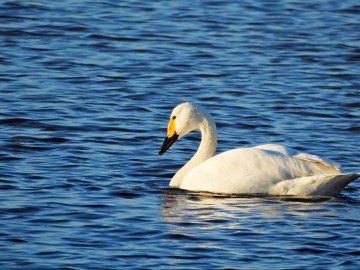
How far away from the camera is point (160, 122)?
15.6 meters

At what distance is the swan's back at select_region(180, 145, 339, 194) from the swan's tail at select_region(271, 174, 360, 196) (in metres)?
0.07

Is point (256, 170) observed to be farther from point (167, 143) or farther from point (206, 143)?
point (167, 143)

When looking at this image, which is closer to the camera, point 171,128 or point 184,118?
point 184,118

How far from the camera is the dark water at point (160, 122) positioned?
9.93m

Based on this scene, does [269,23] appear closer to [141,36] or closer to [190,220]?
[141,36]

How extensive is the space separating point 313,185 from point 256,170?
1.96 feet

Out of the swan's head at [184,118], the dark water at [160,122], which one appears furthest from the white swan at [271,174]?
the swan's head at [184,118]

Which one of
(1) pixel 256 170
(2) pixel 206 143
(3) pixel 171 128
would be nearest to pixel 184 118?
(3) pixel 171 128

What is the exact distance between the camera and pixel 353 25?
22594mm

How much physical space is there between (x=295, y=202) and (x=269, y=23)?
451 inches

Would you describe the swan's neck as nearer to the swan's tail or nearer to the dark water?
the dark water

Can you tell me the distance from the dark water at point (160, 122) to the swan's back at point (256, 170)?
174mm

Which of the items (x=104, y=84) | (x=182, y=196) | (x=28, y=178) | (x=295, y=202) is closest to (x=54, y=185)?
(x=28, y=178)

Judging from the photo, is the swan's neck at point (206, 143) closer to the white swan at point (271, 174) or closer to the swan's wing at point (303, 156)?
the white swan at point (271, 174)
